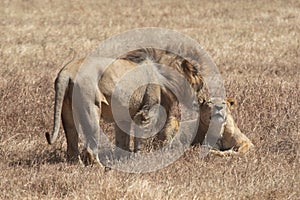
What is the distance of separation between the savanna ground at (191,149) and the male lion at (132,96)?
1.09 feet

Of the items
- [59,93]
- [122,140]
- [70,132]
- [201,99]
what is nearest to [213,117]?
[201,99]

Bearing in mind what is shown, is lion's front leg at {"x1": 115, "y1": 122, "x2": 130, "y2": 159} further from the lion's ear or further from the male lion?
the lion's ear

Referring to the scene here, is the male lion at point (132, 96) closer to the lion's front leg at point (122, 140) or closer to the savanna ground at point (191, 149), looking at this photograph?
the lion's front leg at point (122, 140)

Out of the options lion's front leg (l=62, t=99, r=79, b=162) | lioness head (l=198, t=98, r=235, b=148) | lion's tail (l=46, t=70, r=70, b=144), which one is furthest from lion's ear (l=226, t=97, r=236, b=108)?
lion's tail (l=46, t=70, r=70, b=144)

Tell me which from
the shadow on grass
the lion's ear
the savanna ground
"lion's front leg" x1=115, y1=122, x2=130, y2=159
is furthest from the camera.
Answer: the lion's ear

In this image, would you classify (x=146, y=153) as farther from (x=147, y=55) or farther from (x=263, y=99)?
(x=263, y=99)

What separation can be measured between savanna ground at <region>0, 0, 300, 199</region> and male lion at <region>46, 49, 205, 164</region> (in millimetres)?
332

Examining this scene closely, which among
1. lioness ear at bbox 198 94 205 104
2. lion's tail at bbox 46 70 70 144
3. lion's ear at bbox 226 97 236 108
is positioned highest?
lion's tail at bbox 46 70 70 144

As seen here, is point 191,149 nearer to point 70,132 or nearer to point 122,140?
point 122,140

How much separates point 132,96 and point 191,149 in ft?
2.84

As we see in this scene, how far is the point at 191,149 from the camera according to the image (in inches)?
296

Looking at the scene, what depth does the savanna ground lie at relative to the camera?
599 cm

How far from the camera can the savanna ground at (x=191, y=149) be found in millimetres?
5988

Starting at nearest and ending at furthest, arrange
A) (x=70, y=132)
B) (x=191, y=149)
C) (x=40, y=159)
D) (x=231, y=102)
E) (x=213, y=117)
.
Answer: (x=70, y=132) < (x=40, y=159) < (x=191, y=149) < (x=213, y=117) < (x=231, y=102)
